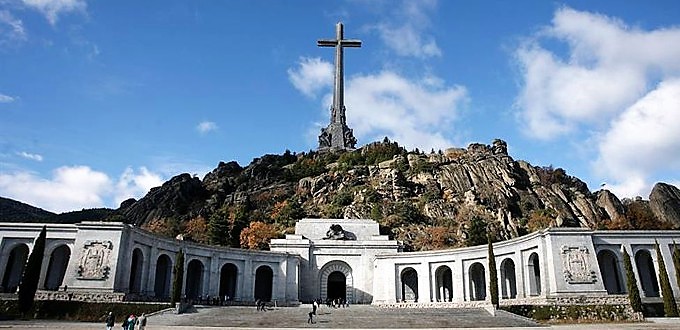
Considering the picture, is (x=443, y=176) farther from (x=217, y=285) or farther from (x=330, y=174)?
(x=217, y=285)

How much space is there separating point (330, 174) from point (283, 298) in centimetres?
4946

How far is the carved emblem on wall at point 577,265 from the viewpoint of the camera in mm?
34750

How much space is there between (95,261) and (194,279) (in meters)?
11.3

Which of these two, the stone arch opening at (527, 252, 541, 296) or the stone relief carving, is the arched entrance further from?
the stone arch opening at (527, 252, 541, 296)

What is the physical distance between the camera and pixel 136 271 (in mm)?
38406

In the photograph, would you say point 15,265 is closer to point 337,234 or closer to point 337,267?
point 337,267

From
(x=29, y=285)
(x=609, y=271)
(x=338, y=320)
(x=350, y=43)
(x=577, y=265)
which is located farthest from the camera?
(x=350, y=43)

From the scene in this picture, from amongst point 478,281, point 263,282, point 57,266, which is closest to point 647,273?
point 478,281

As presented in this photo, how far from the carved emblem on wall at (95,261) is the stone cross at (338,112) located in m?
70.4

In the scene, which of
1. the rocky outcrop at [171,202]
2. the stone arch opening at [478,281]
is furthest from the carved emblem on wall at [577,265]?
the rocky outcrop at [171,202]

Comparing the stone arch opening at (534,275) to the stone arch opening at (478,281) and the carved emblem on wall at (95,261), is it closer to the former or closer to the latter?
the stone arch opening at (478,281)

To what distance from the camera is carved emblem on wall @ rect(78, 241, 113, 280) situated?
34.5 meters

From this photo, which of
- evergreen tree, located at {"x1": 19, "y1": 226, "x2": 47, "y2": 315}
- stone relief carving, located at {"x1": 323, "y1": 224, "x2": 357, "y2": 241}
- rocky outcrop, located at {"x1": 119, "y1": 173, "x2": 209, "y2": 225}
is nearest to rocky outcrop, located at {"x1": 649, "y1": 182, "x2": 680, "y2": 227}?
stone relief carving, located at {"x1": 323, "y1": 224, "x2": 357, "y2": 241}

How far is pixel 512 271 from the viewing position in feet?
141
